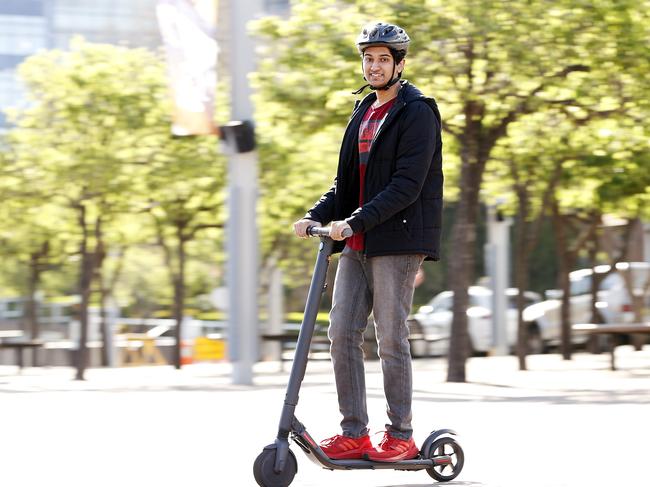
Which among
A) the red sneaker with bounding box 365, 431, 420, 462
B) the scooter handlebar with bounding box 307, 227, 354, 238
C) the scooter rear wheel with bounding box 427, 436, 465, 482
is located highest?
the scooter handlebar with bounding box 307, 227, 354, 238

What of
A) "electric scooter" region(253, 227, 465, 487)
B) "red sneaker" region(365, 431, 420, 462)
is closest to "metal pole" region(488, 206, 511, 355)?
"red sneaker" region(365, 431, 420, 462)

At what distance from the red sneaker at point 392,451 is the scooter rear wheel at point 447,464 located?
14 centimetres

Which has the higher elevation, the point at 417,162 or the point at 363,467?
the point at 417,162

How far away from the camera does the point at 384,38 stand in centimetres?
646

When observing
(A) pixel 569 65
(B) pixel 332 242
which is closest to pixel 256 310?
(A) pixel 569 65

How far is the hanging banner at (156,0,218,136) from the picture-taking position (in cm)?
1672

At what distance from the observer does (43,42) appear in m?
59.4

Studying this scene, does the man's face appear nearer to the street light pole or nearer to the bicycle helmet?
the bicycle helmet

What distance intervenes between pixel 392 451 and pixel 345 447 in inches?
8.6

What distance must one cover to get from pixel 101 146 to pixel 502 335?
1093cm

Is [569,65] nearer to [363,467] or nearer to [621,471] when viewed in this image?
[621,471]

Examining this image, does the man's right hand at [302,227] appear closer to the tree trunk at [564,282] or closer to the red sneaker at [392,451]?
the red sneaker at [392,451]

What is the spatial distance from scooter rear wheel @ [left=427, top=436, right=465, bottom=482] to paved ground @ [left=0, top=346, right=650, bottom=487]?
0.08 meters

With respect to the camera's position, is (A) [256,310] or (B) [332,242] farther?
(A) [256,310]
